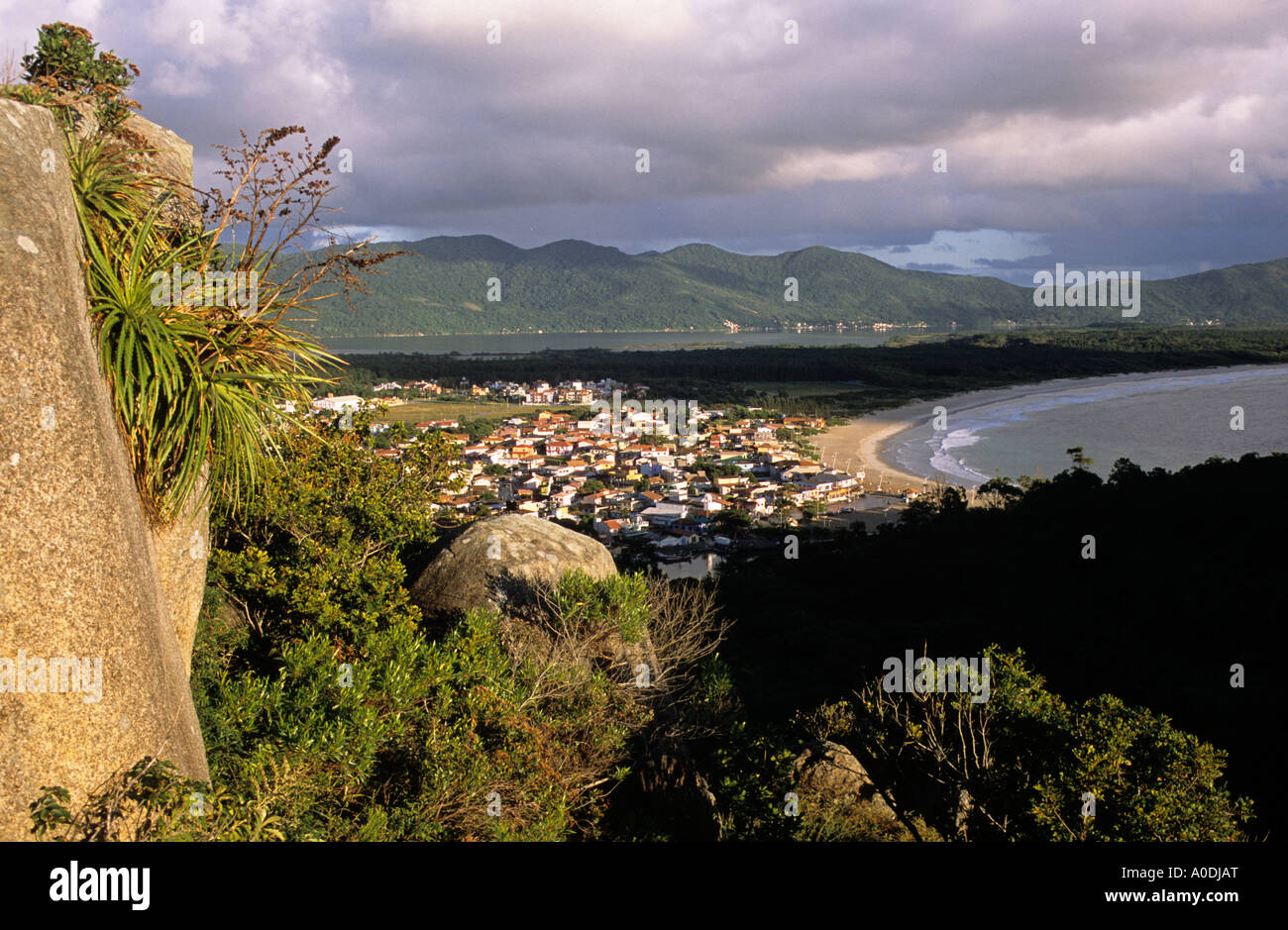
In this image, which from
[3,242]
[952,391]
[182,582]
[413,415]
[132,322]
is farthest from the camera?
[952,391]

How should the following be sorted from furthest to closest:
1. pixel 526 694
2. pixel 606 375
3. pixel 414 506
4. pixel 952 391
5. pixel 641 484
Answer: pixel 606 375 < pixel 952 391 < pixel 641 484 < pixel 414 506 < pixel 526 694

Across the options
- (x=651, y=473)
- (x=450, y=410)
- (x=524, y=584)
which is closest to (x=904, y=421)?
(x=651, y=473)

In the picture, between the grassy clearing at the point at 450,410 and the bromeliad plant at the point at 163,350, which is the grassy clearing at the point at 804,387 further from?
the bromeliad plant at the point at 163,350

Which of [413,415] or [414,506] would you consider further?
[413,415]

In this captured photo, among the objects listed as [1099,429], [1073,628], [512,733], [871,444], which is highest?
[1099,429]

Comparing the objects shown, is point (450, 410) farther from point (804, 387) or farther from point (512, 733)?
point (512, 733)

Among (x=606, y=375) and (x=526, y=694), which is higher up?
(x=606, y=375)
